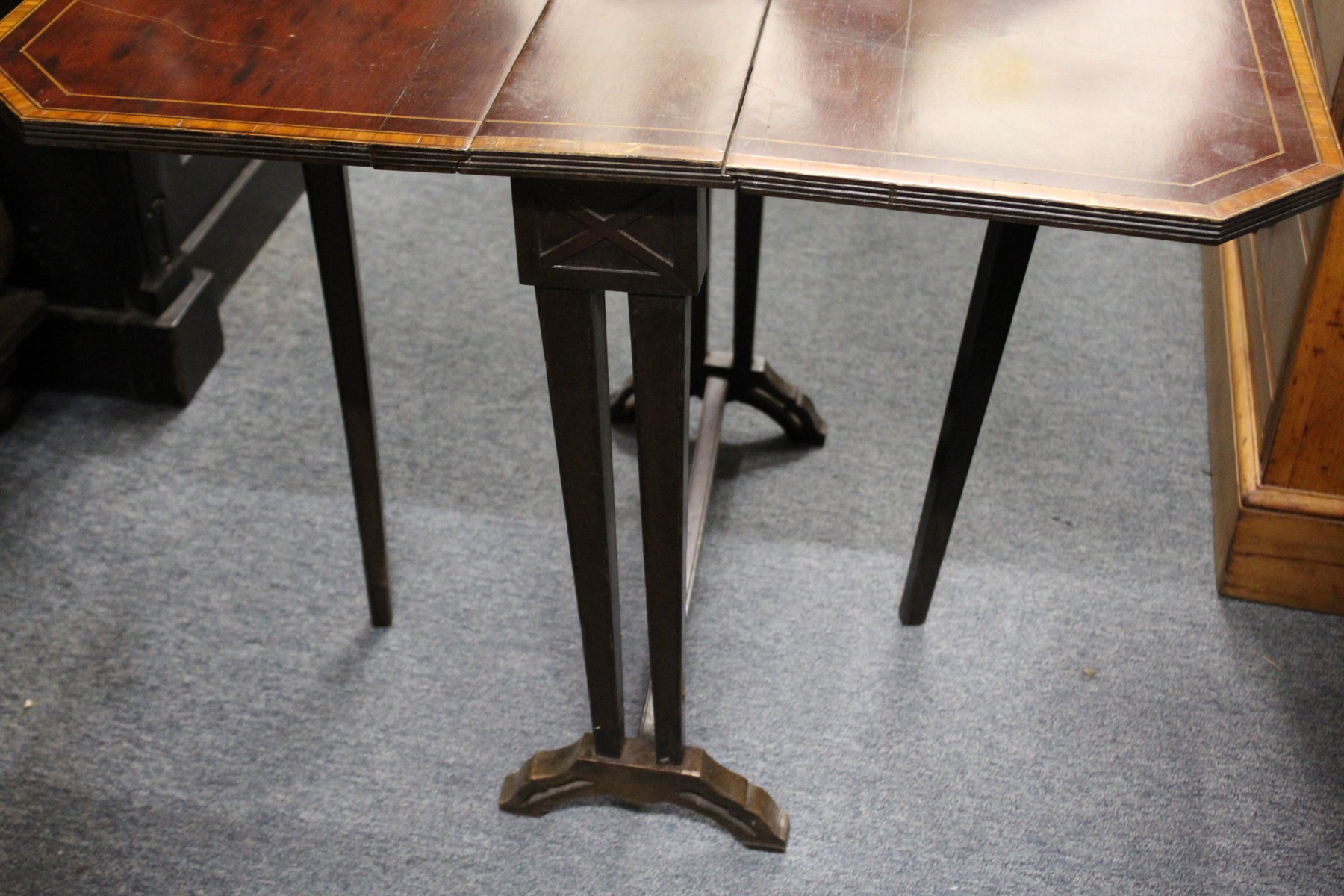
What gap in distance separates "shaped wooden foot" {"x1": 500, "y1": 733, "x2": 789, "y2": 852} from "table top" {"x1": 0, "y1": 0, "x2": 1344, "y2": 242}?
779 mm

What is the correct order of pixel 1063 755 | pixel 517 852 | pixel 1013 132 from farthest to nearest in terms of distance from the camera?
1. pixel 1063 755
2. pixel 517 852
3. pixel 1013 132

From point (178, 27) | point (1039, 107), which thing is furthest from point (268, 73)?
point (1039, 107)

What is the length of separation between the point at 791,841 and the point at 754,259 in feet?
2.72

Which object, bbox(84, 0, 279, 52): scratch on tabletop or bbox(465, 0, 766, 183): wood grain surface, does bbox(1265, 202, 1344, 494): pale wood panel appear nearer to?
bbox(465, 0, 766, 183): wood grain surface

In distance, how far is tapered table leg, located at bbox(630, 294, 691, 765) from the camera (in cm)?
105

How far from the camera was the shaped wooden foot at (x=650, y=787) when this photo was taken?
144 centimetres

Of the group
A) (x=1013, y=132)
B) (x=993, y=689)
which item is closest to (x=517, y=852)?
(x=993, y=689)

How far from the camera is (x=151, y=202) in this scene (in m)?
1.91

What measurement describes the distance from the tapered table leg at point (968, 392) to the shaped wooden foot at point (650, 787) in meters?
0.39

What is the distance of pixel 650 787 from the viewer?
146cm

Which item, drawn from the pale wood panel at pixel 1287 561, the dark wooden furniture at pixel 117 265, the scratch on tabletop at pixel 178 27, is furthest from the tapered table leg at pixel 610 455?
the dark wooden furniture at pixel 117 265

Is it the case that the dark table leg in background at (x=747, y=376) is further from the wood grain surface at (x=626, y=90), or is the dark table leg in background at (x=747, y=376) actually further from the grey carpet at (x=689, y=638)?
the wood grain surface at (x=626, y=90)

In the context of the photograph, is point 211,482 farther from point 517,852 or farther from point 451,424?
point 517,852

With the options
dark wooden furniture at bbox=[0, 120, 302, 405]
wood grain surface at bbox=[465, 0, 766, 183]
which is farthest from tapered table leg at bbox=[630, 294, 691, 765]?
dark wooden furniture at bbox=[0, 120, 302, 405]
